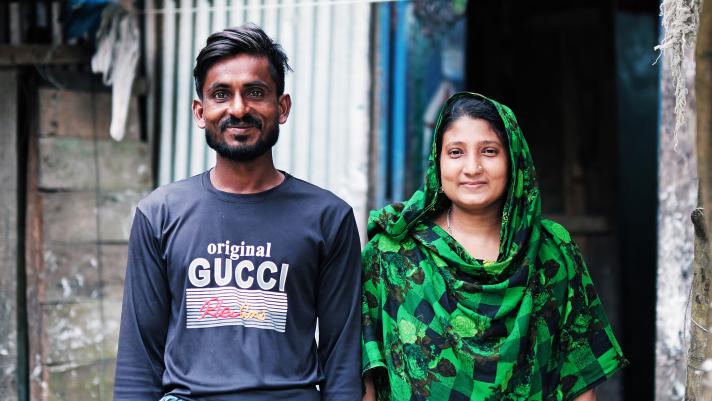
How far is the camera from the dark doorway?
5.49 metres

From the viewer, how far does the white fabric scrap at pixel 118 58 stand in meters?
3.78

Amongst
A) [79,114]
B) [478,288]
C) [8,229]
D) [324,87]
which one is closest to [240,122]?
[478,288]

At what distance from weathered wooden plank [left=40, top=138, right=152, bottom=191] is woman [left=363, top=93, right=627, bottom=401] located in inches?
61.7

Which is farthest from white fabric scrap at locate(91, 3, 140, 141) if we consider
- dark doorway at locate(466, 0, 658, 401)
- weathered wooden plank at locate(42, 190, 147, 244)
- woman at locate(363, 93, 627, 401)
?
dark doorway at locate(466, 0, 658, 401)

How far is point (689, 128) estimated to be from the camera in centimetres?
345

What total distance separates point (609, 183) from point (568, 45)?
0.91 m

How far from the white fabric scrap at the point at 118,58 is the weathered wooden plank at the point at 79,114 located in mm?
93

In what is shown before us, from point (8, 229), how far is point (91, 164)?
1.42ft

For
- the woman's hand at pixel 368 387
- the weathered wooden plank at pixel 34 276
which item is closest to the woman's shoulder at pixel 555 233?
the woman's hand at pixel 368 387

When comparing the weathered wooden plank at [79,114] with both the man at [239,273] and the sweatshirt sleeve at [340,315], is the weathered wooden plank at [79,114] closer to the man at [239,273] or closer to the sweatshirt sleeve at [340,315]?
the man at [239,273]

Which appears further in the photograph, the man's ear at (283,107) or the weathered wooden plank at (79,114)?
the weathered wooden plank at (79,114)

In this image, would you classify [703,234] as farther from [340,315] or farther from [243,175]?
[243,175]

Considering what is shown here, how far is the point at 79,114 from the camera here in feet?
12.7

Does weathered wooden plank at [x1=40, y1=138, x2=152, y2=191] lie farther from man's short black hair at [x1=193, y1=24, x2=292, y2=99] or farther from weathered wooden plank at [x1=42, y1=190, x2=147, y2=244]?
man's short black hair at [x1=193, y1=24, x2=292, y2=99]
